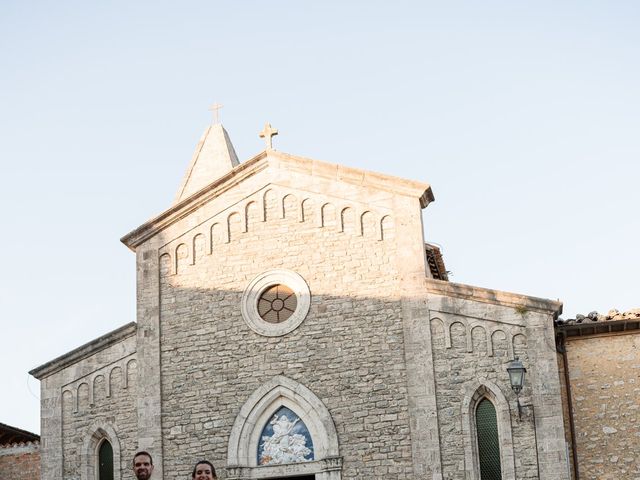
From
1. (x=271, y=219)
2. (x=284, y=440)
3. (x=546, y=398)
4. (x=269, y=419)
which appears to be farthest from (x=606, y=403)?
(x=271, y=219)

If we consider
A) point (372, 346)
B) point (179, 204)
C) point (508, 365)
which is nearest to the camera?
point (508, 365)

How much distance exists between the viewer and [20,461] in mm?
22453

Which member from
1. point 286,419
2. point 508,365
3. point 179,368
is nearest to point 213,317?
point 179,368

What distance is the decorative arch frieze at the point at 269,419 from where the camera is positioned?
19.0 m

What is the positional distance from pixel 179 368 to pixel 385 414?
4.15 m

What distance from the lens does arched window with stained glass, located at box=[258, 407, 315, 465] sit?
19266mm

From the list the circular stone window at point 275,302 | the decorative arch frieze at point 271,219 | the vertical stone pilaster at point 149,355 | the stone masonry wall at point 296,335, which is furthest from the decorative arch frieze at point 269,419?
the decorative arch frieze at point 271,219

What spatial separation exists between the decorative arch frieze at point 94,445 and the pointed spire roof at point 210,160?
31.0 feet

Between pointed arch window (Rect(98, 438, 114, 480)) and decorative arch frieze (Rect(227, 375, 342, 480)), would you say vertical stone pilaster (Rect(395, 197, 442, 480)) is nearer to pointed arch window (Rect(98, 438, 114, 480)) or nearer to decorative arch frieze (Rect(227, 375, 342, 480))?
decorative arch frieze (Rect(227, 375, 342, 480))

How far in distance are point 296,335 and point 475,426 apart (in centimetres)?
371

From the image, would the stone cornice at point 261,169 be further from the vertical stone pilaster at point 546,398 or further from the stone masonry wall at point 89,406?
the vertical stone pilaster at point 546,398

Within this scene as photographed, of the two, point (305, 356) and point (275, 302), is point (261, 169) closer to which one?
point (275, 302)

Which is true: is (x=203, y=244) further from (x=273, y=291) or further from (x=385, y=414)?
(x=385, y=414)

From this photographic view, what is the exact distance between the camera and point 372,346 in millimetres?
19141
